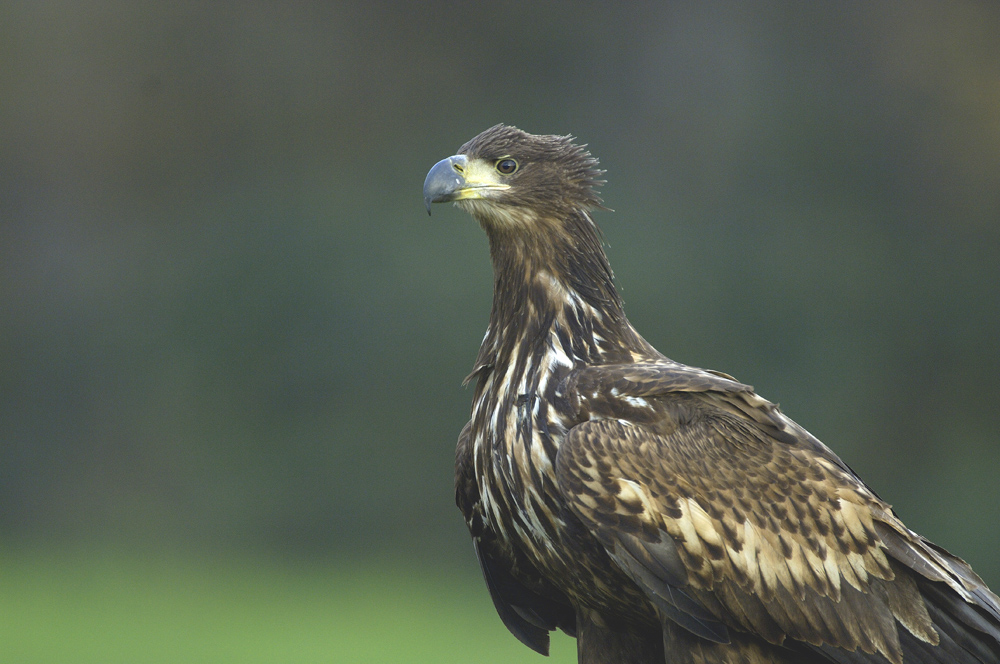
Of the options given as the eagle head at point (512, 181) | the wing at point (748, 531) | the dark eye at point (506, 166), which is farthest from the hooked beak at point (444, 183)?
the wing at point (748, 531)

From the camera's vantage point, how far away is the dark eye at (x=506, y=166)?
10.4ft

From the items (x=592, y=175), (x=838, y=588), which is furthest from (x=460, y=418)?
(x=838, y=588)

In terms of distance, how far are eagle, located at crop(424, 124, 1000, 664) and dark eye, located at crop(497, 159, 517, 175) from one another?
75mm

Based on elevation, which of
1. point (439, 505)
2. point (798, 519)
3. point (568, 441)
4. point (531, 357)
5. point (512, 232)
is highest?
point (439, 505)

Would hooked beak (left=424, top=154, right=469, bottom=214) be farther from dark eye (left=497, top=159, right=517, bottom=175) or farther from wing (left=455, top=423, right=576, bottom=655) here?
wing (left=455, top=423, right=576, bottom=655)

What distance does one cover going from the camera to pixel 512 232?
10.4 feet

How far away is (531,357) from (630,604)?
709 mm

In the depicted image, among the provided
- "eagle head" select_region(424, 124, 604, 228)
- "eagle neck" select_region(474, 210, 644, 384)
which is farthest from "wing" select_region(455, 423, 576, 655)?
"eagle head" select_region(424, 124, 604, 228)

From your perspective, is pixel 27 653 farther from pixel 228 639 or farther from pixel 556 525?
pixel 556 525

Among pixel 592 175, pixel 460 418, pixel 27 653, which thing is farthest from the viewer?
pixel 460 418

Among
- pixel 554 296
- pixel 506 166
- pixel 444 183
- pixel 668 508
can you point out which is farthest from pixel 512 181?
pixel 668 508

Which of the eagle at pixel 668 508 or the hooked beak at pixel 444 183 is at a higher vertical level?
the hooked beak at pixel 444 183

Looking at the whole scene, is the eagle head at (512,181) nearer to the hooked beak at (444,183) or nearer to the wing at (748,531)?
the hooked beak at (444,183)

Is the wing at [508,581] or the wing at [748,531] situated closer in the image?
the wing at [748,531]
